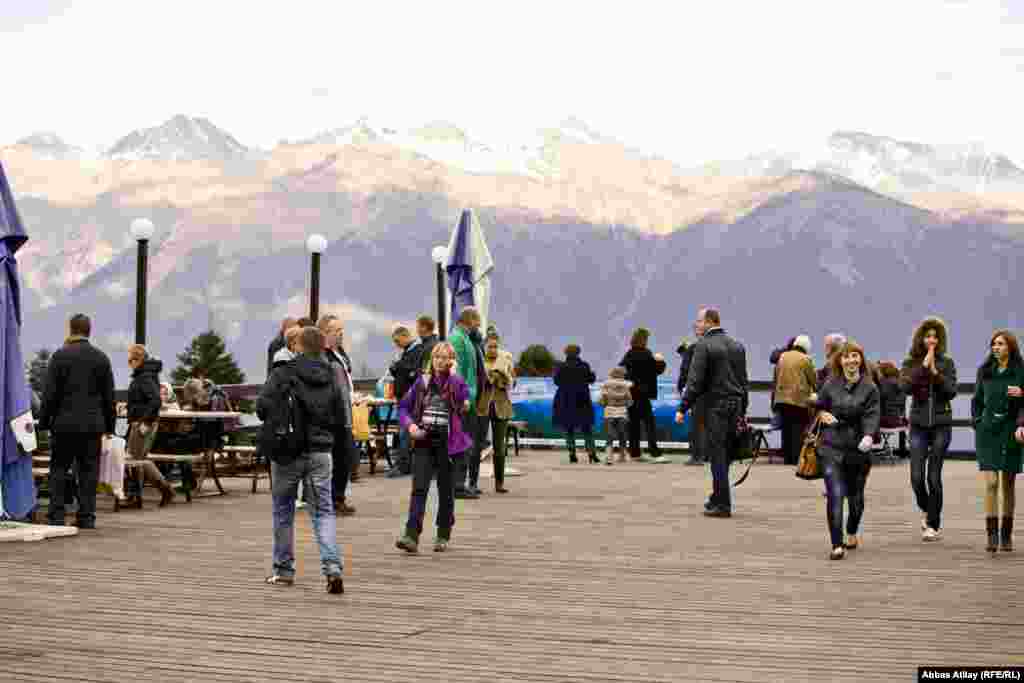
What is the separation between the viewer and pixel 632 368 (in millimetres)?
24312

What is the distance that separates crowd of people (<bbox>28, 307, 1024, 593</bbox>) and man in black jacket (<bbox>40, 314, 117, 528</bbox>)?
11 mm

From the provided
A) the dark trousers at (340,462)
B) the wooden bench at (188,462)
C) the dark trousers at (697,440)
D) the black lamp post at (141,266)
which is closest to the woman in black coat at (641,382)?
the dark trousers at (697,440)

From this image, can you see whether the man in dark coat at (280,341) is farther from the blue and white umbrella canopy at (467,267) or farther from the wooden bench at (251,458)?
the blue and white umbrella canopy at (467,267)

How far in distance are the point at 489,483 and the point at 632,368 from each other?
19.9 feet

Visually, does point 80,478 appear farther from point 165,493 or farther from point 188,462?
point 188,462

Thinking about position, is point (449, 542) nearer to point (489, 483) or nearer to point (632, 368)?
point (489, 483)

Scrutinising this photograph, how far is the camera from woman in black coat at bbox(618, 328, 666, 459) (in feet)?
78.9

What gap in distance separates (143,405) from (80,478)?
173 centimetres

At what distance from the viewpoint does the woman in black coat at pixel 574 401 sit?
77.8 feet

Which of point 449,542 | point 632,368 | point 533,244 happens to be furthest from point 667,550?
point 533,244

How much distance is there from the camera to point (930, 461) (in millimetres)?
12250

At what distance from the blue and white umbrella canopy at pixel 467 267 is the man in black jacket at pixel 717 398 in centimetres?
405

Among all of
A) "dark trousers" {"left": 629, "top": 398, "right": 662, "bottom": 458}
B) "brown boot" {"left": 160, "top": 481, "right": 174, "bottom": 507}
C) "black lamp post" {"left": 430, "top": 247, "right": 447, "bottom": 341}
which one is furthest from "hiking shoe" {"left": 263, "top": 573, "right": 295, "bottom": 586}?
"dark trousers" {"left": 629, "top": 398, "right": 662, "bottom": 458}

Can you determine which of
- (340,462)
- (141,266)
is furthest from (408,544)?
(141,266)
